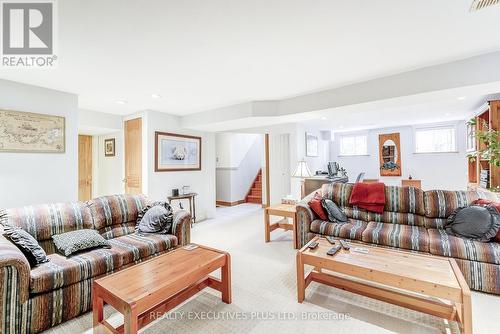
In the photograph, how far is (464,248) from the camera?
228 cm

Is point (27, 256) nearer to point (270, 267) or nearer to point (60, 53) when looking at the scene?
point (60, 53)

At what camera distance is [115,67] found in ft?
8.14

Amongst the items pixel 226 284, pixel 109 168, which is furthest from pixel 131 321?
pixel 109 168

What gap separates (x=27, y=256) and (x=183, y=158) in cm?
319

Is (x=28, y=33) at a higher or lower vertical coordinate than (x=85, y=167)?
higher

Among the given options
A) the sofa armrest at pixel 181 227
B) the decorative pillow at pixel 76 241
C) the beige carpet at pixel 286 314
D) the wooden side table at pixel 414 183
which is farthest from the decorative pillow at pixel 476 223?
the wooden side table at pixel 414 183

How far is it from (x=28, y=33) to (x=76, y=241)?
6.06 ft

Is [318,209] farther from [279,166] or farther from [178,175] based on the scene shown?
[279,166]

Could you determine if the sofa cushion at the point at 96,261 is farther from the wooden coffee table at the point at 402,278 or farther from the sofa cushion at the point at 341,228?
the sofa cushion at the point at 341,228

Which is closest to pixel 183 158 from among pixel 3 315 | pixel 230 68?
pixel 230 68

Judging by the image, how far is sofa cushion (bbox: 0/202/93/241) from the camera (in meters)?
2.24

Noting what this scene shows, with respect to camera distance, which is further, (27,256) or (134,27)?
(27,256)

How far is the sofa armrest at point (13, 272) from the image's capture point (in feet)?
5.24

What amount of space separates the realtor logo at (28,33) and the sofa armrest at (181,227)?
6.92ft
